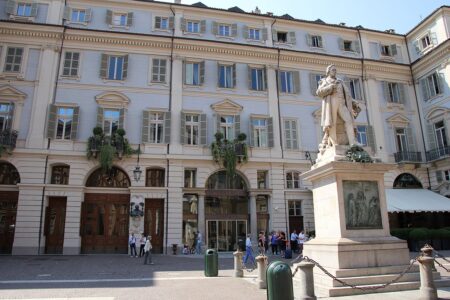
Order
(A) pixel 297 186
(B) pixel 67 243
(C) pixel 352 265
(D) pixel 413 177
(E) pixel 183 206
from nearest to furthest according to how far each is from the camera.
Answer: (C) pixel 352 265 < (B) pixel 67 243 < (E) pixel 183 206 < (A) pixel 297 186 < (D) pixel 413 177

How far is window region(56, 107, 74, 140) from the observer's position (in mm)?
23578

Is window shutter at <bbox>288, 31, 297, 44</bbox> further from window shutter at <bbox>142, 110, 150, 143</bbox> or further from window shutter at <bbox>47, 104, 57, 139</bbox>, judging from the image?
window shutter at <bbox>47, 104, 57, 139</bbox>

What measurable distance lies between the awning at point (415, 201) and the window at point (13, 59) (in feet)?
85.9

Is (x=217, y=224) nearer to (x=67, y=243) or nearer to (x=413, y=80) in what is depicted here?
(x=67, y=243)

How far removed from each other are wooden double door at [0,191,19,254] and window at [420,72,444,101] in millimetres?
30868

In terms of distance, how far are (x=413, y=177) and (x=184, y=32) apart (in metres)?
21.0

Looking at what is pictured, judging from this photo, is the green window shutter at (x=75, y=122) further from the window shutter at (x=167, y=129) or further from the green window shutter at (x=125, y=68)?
the window shutter at (x=167, y=129)

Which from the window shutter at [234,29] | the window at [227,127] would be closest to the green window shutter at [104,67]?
the window at [227,127]

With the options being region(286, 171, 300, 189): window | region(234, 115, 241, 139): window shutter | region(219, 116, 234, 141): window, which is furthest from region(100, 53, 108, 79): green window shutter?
region(286, 171, 300, 189): window

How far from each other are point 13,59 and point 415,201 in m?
28.8

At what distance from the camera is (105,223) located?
2317cm

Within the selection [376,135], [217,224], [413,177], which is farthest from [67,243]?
[413,177]

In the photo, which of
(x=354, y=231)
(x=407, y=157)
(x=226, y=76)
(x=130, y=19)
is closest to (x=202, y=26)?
(x=226, y=76)

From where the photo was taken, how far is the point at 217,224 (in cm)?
2447
